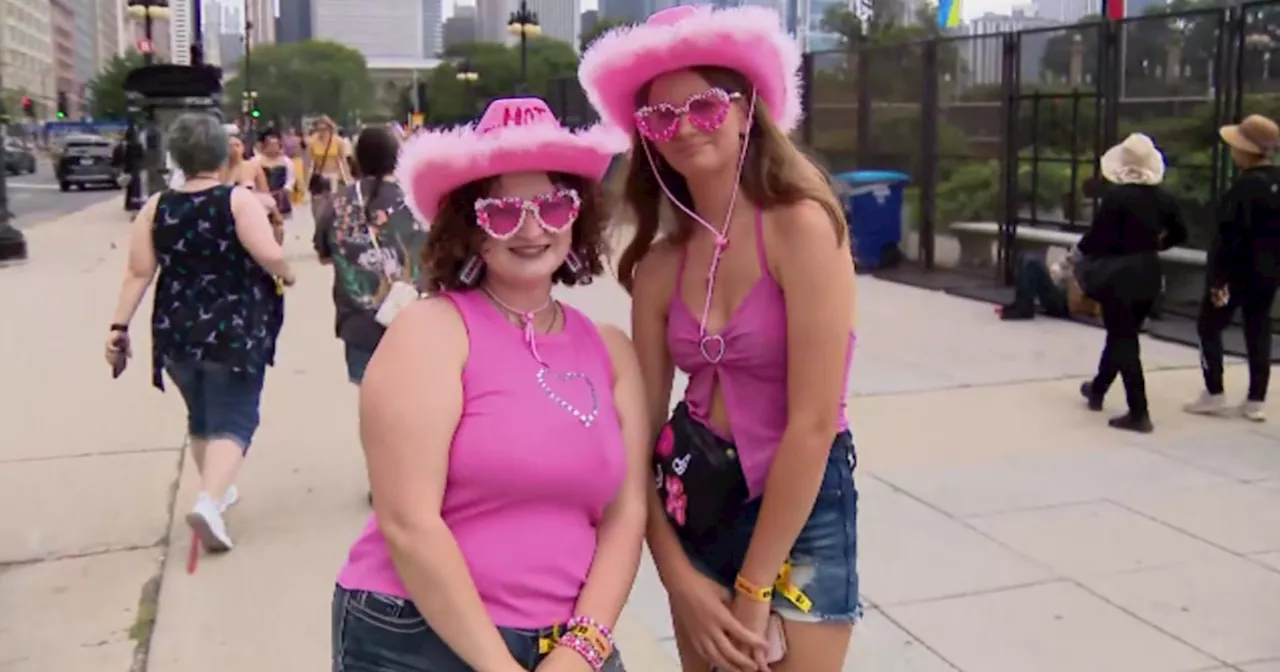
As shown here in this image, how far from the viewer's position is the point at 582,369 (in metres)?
2.27

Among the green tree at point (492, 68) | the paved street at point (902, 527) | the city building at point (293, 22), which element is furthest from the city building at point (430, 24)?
the paved street at point (902, 527)

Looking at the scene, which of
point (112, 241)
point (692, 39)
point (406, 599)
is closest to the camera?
point (406, 599)

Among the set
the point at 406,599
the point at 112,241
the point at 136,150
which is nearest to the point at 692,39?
the point at 406,599

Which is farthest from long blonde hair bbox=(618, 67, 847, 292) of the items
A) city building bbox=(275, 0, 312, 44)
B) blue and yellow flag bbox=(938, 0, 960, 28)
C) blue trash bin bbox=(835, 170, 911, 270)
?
city building bbox=(275, 0, 312, 44)

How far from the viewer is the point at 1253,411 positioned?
297 inches

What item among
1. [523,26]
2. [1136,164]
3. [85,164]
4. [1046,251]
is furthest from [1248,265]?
[85,164]

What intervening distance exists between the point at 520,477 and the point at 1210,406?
6556 mm

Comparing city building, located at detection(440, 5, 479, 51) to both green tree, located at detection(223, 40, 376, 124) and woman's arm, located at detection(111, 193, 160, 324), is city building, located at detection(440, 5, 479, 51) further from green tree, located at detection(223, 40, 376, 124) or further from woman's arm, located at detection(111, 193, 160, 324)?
woman's arm, located at detection(111, 193, 160, 324)

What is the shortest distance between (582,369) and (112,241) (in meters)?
19.2

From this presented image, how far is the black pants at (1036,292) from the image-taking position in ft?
37.0

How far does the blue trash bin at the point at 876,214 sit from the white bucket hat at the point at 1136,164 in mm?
7172

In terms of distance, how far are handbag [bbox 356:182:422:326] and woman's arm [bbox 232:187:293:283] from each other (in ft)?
1.65

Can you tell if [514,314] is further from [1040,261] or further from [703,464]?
[1040,261]

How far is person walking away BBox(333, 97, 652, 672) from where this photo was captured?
2.09 m
